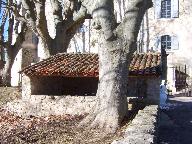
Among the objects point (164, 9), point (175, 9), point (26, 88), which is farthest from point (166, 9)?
point (26, 88)

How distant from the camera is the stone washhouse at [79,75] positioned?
591 inches

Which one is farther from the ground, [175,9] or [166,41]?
[175,9]

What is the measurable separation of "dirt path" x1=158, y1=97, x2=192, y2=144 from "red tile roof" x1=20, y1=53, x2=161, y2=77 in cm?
210

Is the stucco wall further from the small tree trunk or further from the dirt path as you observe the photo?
the small tree trunk

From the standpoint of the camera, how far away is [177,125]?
1528 cm

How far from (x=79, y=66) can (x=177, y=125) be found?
14.8ft

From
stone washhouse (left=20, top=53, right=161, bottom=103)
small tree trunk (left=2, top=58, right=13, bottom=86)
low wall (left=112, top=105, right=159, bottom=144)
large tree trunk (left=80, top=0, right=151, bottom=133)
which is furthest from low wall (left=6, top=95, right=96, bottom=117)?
small tree trunk (left=2, top=58, right=13, bottom=86)

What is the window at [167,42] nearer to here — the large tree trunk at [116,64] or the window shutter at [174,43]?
the window shutter at [174,43]

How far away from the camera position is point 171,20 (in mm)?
31625

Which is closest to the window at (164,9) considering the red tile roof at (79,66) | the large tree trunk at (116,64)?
the red tile roof at (79,66)

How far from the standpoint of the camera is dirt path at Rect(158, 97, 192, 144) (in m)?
12.5

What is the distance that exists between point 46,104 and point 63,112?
0.77 m

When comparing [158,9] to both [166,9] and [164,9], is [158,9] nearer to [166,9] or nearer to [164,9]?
[164,9]

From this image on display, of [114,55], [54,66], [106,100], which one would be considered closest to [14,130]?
[106,100]
